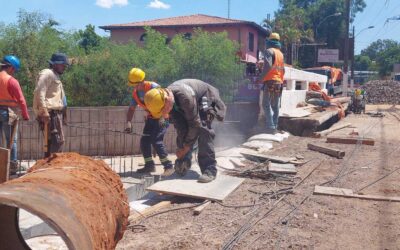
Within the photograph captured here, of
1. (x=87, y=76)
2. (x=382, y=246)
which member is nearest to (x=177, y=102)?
(x=382, y=246)

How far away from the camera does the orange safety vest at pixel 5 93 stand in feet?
22.3

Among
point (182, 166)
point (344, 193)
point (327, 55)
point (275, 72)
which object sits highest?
point (327, 55)

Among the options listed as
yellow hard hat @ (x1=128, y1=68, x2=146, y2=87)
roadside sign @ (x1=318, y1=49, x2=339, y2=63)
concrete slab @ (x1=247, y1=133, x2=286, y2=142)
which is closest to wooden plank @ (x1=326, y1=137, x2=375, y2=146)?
concrete slab @ (x1=247, y1=133, x2=286, y2=142)

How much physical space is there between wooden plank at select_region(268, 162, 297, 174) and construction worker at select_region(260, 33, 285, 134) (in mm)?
2921

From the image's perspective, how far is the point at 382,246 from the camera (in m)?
4.24

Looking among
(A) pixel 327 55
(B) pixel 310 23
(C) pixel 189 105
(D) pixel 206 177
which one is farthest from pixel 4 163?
(B) pixel 310 23

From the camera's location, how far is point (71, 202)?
3.03 m

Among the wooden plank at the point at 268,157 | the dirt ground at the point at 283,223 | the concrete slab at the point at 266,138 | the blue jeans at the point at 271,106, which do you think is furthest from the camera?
the blue jeans at the point at 271,106

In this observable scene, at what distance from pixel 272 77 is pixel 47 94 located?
5042 millimetres

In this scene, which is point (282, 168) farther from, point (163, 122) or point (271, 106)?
point (271, 106)

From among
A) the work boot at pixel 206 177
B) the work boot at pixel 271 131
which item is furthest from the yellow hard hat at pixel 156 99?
the work boot at pixel 271 131

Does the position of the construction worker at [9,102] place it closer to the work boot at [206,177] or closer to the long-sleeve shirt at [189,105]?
the long-sleeve shirt at [189,105]

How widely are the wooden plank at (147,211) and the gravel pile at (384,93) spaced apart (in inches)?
1530

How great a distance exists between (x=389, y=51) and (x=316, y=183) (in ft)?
253
